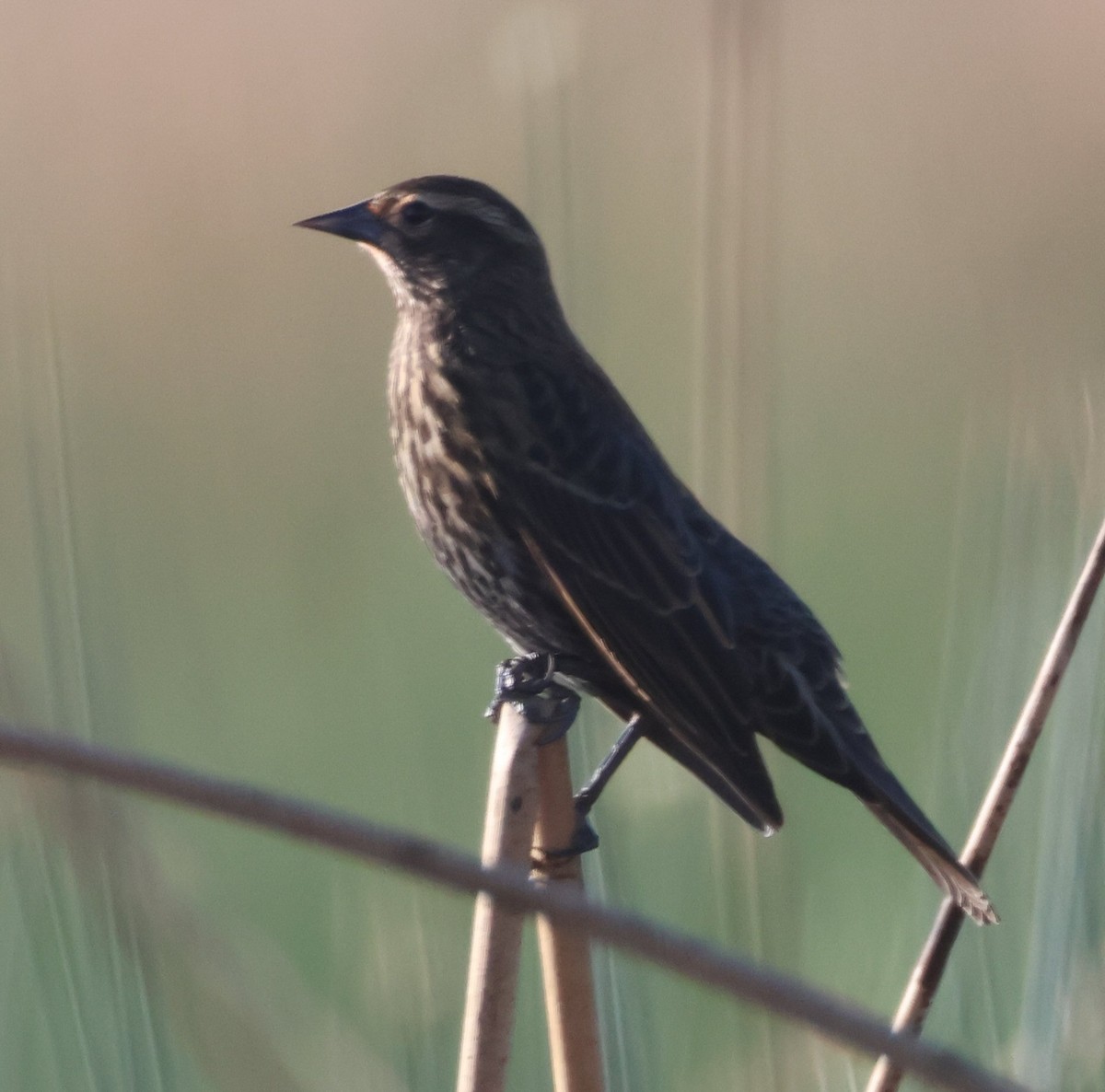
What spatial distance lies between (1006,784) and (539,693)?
0.60 meters

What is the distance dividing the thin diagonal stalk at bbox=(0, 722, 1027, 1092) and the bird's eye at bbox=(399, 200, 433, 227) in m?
1.35

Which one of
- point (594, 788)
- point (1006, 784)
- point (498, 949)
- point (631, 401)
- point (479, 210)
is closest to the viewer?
point (498, 949)

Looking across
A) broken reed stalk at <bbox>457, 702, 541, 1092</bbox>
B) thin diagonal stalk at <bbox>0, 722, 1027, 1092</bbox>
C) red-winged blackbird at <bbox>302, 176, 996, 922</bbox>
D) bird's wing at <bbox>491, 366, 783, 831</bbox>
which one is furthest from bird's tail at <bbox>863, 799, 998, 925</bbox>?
thin diagonal stalk at <bbox>0, 722, 1027, 1092</bbox>

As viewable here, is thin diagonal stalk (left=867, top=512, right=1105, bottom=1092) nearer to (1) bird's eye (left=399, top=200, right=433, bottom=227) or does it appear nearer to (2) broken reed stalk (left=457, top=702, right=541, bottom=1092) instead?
(2) broken reed stalk (left=457, top=702, right=541, bottom=1092)

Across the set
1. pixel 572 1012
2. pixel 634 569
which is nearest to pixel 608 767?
pixel 634 569

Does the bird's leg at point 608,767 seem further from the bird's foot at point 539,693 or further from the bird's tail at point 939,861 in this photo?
the bird's tail at point 939,861

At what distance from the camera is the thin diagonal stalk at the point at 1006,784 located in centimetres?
110

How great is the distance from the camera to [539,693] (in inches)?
62.2

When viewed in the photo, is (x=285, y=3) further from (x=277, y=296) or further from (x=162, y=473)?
(x=162, y=473)

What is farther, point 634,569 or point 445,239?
point 445,239

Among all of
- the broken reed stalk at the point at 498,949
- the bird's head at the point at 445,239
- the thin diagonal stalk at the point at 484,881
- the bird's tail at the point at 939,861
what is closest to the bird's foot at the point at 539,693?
the broken reed stalk at the point at 498,949

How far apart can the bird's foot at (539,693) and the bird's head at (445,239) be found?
1.62ft

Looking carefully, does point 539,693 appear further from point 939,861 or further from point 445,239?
point 445,239

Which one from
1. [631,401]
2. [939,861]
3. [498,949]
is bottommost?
[939,861]
